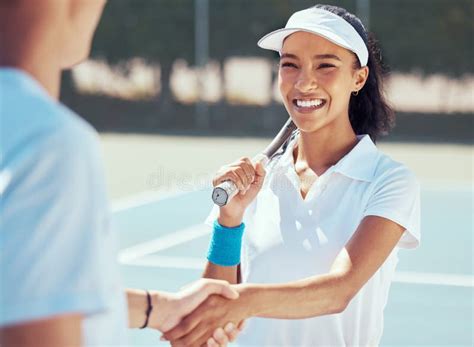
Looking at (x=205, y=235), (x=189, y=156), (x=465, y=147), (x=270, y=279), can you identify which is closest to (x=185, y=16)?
(x=189, y=156)

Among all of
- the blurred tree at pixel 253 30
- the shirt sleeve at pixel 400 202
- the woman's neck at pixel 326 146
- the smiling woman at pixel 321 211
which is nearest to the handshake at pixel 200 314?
the smiling woman at pixel 321 211

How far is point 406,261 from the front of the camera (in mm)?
6543

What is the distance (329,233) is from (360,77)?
0.46 m

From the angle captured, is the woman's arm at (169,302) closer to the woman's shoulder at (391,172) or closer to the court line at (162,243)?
the woman's shoulder at (391,172)

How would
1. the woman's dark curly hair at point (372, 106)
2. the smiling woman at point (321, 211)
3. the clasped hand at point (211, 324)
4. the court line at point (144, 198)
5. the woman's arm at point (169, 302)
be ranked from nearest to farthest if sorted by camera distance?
the woman's arm at point (169, 302)
the clasped hand at point (211, 324)
the smiling woman at point (321, 211)
the woman's dark curly hair at point (372, 106)
the court line at point (144, 198)

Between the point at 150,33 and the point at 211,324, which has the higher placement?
the point at 211,324

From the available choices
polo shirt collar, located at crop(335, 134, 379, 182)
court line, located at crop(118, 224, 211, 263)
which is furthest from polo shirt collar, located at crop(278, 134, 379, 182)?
court line, located at crop(118, 224, 211, 263)

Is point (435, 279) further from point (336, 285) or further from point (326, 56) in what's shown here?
point (336, 285)

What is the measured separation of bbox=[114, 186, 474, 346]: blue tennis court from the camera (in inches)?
195

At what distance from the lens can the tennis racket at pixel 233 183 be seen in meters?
2.17

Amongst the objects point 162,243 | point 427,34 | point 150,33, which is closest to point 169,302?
point 162,243

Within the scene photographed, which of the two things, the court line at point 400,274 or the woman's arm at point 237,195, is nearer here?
the woman's arm at point 237,195

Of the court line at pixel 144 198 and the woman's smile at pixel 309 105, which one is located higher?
the woman's smile at pixel 309 105

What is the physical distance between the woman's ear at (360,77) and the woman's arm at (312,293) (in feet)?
1.50
